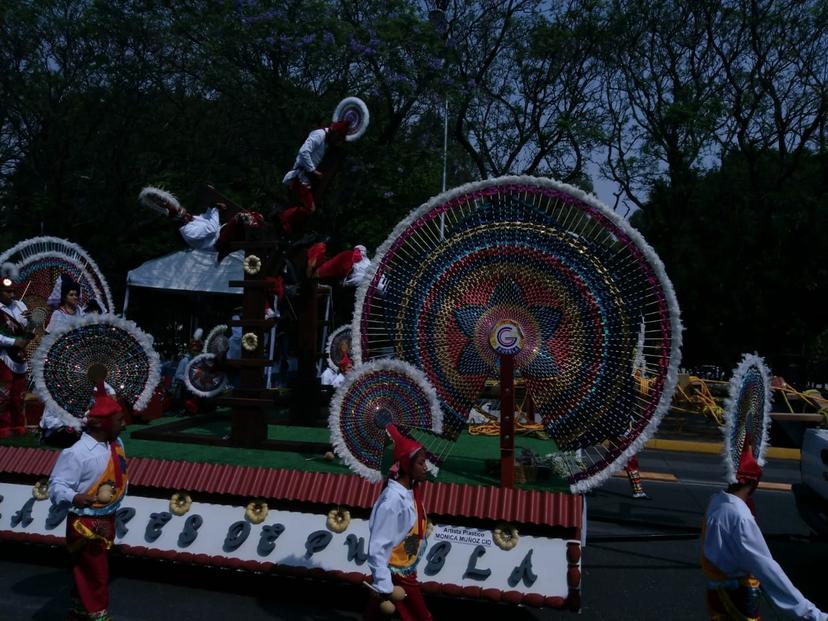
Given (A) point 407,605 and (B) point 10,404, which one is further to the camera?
(B) point 10,404

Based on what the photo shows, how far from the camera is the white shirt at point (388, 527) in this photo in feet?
12.9

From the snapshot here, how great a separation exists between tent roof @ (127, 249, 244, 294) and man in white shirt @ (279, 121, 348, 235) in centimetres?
871

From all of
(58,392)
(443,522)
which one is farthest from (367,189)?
(443,522)

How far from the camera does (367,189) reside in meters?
18.6

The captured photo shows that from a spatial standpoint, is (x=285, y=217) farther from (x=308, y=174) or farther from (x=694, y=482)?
(x=694, y=482)

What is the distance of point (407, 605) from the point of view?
13.7 ft

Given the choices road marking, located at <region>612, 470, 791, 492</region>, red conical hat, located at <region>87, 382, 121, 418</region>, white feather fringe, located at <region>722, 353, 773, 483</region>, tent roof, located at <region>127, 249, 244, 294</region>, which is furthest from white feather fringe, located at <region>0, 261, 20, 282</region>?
road marking, located at <region>612, 470, 791, 492</region>

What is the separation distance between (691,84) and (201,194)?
15499 millimetres

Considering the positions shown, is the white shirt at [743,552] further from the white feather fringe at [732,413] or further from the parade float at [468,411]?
the parade float at [468,411]

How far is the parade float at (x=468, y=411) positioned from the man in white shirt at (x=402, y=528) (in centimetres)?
98

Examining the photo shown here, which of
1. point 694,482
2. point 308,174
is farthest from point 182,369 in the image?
point 694,482

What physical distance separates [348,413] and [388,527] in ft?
5.41

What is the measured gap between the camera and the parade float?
5160 mm

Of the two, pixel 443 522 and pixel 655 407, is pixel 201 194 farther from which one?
pixel 655 407
